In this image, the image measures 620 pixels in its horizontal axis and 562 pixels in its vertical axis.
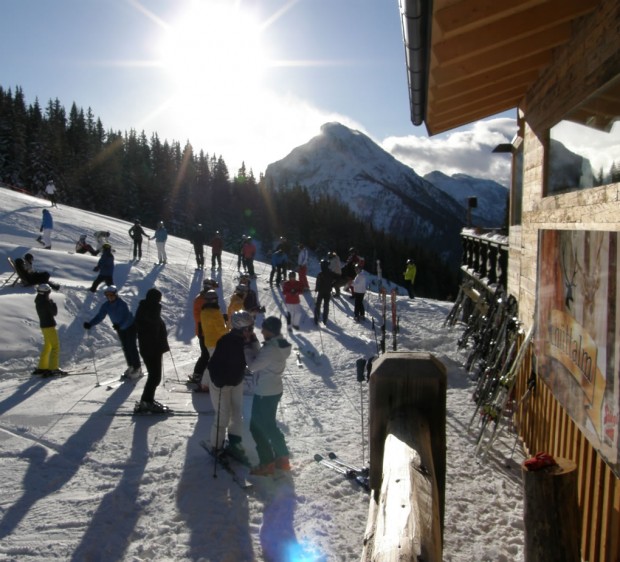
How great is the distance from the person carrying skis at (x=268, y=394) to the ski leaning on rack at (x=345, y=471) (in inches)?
20.7

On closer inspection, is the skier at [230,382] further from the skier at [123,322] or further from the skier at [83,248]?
the skier at [83,248]

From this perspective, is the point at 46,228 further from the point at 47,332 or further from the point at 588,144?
the point at 588,144

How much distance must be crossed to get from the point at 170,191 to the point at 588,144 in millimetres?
71437

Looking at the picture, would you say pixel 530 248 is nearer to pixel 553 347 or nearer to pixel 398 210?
pixel 553 347

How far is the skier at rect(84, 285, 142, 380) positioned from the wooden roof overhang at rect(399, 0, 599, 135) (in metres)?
5.59

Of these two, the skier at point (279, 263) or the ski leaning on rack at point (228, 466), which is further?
the skier at point (279, 263)

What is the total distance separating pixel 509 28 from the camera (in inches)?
171

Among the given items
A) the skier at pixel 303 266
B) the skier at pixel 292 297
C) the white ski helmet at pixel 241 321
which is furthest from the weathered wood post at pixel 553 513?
the skier at pixel 303 266

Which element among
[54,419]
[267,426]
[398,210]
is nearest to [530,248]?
[267,426]

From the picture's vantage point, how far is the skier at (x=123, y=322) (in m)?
8.36

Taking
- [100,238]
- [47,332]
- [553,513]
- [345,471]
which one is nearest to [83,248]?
[100,238]

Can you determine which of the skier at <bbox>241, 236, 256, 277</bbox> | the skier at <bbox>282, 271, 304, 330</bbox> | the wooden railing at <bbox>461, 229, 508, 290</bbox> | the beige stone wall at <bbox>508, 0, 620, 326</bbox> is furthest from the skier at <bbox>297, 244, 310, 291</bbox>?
the beige stone wall at <bbox>508, 0, 620, 326</bbox>

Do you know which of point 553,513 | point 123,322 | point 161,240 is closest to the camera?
point 553,513

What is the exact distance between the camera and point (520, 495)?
17.6 ft
